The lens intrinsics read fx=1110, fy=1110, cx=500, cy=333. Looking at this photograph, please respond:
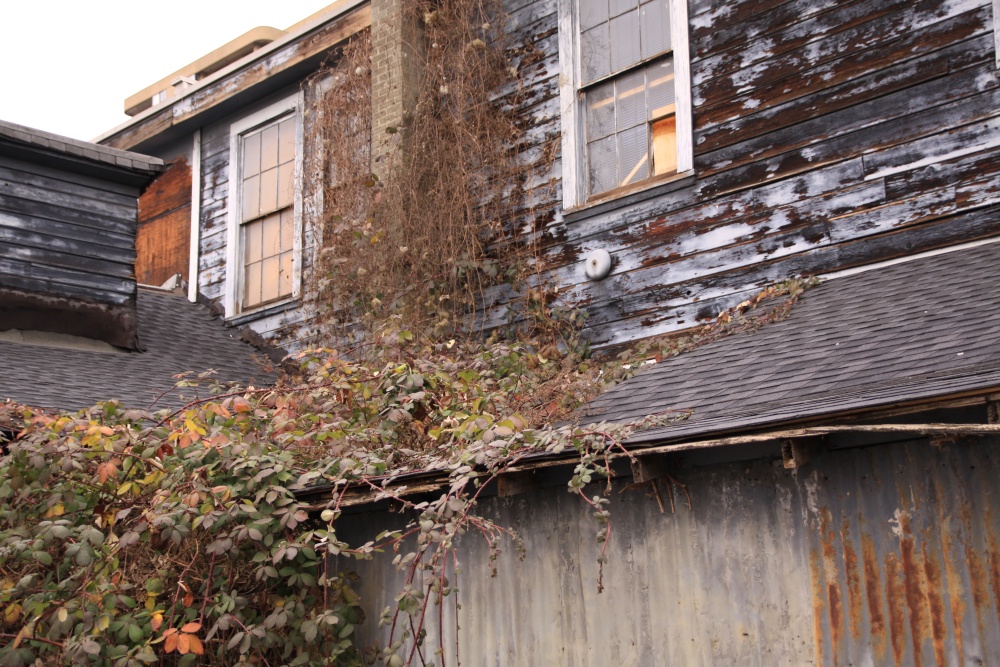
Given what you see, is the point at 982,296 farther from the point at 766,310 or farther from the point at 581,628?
the point at 581,628

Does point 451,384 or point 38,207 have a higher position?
point 38,207

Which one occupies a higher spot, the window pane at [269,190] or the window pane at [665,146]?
the window pane at [269,190]

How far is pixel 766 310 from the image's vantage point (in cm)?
787

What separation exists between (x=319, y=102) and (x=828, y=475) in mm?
8487

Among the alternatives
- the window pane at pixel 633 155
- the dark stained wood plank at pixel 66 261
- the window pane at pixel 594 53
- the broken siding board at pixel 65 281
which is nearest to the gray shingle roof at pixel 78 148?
the dark stained wood plank at pixel 66 261

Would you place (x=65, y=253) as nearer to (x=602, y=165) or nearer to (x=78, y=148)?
(x=78, y=148)

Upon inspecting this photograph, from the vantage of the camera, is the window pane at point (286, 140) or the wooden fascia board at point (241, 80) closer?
the wooden fascia board at point (241, 80)

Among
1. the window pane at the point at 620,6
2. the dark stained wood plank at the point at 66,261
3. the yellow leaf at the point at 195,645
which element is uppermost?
the window pane at the point at 620,6

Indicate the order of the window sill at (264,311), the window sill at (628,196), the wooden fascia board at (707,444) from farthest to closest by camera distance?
the window sill at (264,311), the window sill at (628,196), the wooden fascia board at (707,444)

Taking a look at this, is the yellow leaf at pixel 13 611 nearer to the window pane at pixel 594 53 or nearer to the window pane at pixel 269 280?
the window pane at pixel 594 53

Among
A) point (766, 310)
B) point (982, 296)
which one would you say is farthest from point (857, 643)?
point (766, 310)

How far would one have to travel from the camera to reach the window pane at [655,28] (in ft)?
30.8

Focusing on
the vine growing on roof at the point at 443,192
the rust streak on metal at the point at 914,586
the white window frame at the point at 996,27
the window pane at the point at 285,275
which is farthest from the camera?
the window pane at the point at 285,275

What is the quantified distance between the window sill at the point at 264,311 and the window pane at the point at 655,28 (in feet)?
16.0
